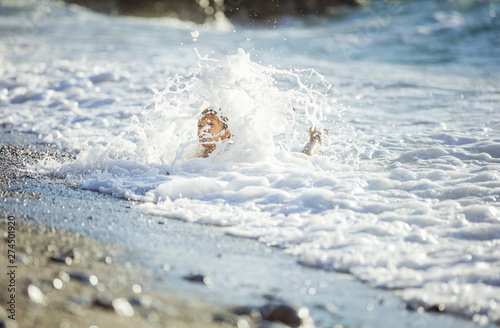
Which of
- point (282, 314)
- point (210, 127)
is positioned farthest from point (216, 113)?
point (282, 314)

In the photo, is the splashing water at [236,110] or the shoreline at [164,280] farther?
the splashing water at [236,110]

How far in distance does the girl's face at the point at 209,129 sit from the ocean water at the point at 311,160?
0.39ft

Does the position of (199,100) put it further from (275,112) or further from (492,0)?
(492,0)

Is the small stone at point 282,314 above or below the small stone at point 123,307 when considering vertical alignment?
above

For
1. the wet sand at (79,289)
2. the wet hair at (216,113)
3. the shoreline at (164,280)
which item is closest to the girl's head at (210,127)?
the wet hair at (216,113)

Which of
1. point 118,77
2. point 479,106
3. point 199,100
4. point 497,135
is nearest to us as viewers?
point 199,100

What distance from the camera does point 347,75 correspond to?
43.2ft

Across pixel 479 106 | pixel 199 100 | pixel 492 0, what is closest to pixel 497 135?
pixel 479 106

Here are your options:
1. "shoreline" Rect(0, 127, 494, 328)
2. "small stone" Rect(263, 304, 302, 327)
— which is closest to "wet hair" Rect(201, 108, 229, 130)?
"shoreline" Rect(0, 127, 494, 328)

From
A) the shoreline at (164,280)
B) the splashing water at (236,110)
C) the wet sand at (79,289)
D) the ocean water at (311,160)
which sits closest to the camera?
the wet sand at (79,289)

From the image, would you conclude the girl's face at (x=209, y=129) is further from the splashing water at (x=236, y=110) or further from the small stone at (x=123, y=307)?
the small stone at (x=123, y=307)

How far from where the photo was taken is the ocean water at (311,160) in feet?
11.2

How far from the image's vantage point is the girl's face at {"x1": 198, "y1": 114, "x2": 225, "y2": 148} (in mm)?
5359

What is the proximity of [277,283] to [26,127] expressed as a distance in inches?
226
